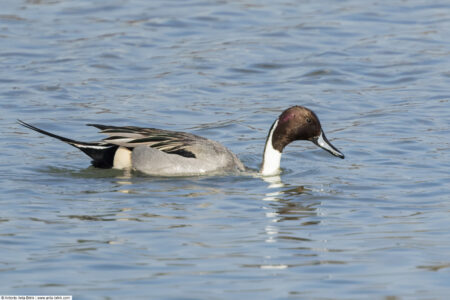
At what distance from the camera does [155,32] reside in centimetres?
1741

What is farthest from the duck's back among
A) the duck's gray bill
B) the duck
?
the duck's gray bill

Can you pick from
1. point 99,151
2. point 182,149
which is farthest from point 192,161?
point 99,151

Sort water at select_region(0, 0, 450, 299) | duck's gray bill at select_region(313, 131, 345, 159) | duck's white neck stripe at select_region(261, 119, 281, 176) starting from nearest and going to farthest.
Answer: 1. water at select_region(0, 0, 450, 299)
2. duck's gray bill at select_region(313, 131, 345, 159)
3. duck's white neck stripe at select_region(261, 119, 281, 176)

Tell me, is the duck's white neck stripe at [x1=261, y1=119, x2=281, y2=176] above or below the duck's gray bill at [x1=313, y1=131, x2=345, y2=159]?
below

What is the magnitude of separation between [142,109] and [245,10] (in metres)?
5.93

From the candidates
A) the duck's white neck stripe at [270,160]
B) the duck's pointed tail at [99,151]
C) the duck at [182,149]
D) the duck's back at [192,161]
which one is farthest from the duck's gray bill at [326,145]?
the duck's pointed tail at [99,151]

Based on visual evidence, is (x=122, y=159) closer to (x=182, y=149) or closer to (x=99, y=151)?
(x=99, y=151)

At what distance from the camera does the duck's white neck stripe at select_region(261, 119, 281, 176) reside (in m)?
10.9

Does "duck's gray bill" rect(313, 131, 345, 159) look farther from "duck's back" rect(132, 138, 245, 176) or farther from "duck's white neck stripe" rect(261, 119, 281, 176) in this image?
"duck's back" rect(132, 138, 245, 176)

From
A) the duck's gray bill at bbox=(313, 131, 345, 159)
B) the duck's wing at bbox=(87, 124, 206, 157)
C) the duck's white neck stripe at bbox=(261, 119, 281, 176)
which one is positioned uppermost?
the duck's wing at bbox=(87, 124, 206, 157)

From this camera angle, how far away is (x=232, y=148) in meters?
12.0

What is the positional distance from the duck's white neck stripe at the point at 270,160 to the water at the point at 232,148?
0.18 metres

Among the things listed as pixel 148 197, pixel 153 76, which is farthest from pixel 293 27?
pixel 148 197

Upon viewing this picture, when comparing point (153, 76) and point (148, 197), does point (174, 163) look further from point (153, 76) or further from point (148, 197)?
point (153, 76)
